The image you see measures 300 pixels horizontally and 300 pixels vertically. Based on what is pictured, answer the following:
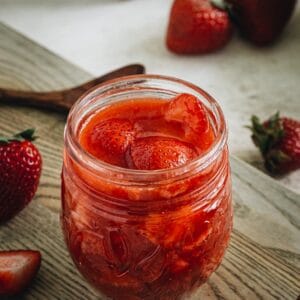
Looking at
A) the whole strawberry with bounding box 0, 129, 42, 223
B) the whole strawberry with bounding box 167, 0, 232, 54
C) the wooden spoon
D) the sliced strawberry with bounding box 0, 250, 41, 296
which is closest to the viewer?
the sliced strawberry with bounding box 0, 250, 41, 296

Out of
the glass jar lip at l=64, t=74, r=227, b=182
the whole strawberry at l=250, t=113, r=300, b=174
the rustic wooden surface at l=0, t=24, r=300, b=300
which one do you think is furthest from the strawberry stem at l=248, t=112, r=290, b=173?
the glass jar lip at l=64, t=74, r=227, b=182

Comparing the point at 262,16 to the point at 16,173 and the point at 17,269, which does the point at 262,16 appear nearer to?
the point at 16,173

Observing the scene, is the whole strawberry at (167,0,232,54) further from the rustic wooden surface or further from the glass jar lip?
the glass jar lip

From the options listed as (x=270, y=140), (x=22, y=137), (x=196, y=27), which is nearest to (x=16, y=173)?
(x=22, y=137)

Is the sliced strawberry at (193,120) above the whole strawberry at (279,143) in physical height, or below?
above

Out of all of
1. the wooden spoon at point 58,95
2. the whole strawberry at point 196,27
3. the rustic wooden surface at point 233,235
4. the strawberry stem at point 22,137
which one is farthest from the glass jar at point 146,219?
the whole strawberry at point 196,27

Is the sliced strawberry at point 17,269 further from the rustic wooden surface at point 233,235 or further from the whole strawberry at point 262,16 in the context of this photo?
the whole strawberry at point 262,16
